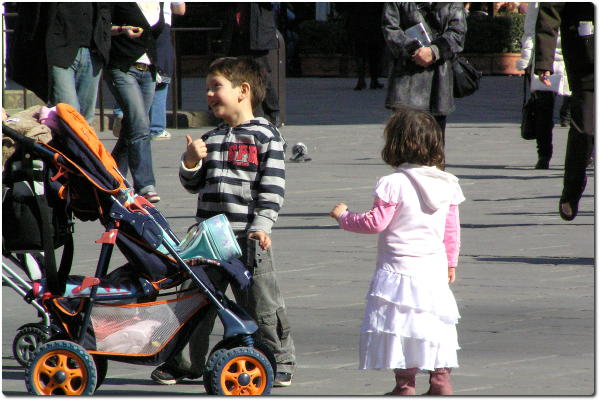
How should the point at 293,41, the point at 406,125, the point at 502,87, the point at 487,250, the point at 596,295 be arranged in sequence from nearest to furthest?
the point at 406,125, the point at 596,295, the point at 487,250, the point at 502,87, the point at 293,41

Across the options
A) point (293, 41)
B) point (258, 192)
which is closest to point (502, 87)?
point (293, 41)

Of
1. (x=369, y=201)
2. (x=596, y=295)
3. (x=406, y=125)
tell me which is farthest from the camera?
(x=369, y=201)

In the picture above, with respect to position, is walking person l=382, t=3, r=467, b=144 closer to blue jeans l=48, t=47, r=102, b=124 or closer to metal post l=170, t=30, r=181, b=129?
blue jeans l=48, t=47, r=102, b=124

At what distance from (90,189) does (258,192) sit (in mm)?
611

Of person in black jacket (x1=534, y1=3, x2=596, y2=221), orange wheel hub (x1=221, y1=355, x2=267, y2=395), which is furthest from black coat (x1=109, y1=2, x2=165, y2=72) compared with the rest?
orange wheel hub (x1=221, y1=355, x2=267, y2=395)

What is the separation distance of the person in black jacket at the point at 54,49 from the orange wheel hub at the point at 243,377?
3.56 meters

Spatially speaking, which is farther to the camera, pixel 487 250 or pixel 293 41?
pixel 293 41

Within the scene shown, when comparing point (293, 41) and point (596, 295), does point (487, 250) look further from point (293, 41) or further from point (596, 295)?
point (293, 41)

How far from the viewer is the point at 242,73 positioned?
16.3ft

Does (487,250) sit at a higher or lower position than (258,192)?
lower

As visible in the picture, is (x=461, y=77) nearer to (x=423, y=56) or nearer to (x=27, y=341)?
(x=423, y=56)

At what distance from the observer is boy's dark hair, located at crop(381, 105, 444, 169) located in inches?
181

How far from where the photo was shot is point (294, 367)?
16.0ft

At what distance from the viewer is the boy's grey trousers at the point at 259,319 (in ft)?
15.8
